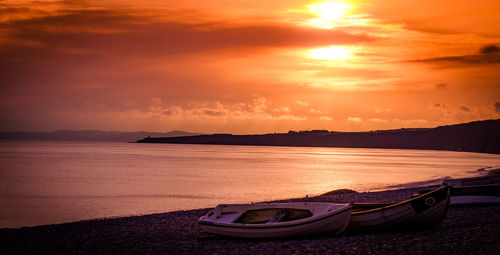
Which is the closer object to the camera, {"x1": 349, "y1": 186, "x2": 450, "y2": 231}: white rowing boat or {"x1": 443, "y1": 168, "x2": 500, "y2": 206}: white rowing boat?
{"x1": 349, "y1": 186, "x2": 450, "y2": 231}: white rowing boat

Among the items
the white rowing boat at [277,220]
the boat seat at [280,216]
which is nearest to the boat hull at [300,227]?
the white rowing boat at [277,220]

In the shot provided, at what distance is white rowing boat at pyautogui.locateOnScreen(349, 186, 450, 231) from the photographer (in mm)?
17219

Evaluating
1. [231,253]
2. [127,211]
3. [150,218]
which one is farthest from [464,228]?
[127,211]

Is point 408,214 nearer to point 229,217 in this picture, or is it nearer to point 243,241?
point 243,241

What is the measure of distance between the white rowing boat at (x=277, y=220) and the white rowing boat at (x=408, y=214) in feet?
3.38

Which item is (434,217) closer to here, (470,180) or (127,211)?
(470,180)

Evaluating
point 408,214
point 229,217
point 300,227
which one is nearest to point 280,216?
point 300,227

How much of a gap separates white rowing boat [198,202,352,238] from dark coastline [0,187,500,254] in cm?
34

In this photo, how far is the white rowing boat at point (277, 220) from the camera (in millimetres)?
16688

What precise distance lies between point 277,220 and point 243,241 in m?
1.45

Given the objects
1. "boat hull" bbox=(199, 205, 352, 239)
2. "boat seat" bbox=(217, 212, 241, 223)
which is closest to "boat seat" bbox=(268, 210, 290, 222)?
"boat hull" bbox=(199, 205, 352, 239)

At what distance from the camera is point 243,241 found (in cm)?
1716

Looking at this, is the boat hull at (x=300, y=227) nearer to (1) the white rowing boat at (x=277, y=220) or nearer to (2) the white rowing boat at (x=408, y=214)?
(1) the white rowing boat at (x=277, y=220)

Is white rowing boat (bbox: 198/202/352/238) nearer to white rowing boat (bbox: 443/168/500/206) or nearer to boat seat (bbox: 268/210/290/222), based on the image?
boat seat (bbox: 268/210/290/222)
